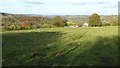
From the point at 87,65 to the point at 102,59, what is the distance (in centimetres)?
119

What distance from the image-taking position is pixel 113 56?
8875 millimetres

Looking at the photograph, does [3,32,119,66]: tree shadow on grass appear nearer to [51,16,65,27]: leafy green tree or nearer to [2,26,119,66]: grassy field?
[2,26,119,66]: grassy field

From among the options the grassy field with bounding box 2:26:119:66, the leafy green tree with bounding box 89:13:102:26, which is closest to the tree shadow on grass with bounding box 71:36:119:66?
the grassy field with bounding box 2:26:119:66

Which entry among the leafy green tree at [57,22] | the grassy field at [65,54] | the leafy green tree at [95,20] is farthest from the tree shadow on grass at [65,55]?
the leafy green tree at [57,22]

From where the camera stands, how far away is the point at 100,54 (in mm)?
9266

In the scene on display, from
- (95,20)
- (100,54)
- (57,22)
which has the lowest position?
(100,54)

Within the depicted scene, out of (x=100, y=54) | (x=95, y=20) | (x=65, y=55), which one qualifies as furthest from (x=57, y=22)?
(x=65, y=55)

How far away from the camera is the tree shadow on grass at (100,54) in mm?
7968

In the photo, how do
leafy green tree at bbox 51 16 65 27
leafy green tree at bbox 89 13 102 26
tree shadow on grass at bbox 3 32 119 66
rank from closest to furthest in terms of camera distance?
1. tree shadow on grass at bbox 3 32 119 66
2. leafy green tree at bbox 89 13 102 26
3. leafy green tree at bbox 51 16 65 27

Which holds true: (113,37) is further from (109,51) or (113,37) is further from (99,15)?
(99,15)

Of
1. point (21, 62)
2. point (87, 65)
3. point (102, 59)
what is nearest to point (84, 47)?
point (102, 59)

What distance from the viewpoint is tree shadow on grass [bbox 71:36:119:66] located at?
797 centimetres

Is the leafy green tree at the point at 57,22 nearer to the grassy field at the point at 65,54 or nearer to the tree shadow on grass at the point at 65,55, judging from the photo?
the grassy field at the point at 65,54

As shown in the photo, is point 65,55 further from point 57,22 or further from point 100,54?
point 57,22
